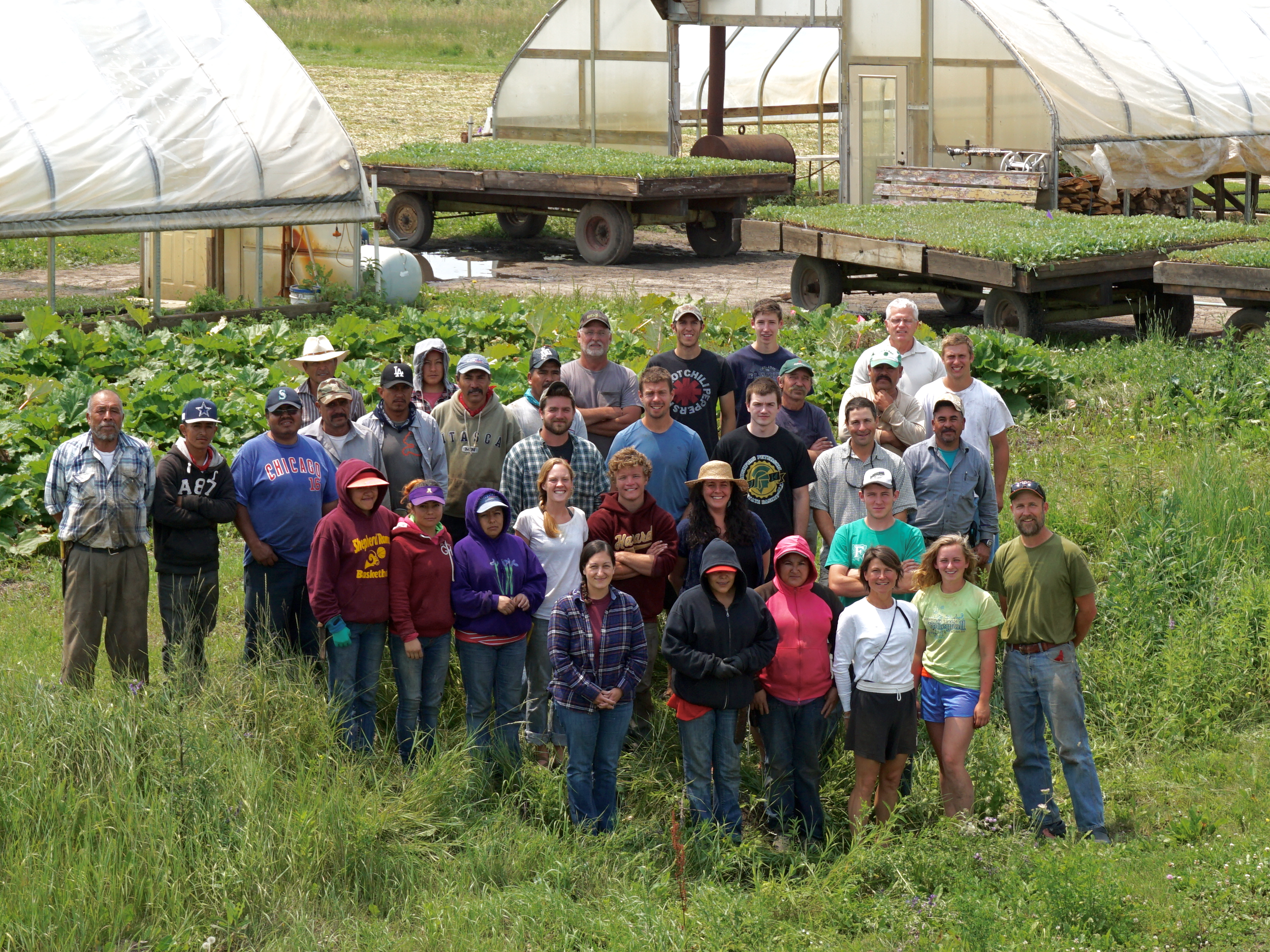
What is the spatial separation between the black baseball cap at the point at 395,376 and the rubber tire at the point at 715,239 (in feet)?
51.9

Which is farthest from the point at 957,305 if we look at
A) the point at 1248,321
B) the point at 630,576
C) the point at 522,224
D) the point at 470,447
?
the point at 630,576

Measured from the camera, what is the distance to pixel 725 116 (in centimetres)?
3350

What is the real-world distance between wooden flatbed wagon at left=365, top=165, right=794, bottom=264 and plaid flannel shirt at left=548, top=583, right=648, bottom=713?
14773mm

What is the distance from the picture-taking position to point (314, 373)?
7727mm

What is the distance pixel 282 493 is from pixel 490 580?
1194mm

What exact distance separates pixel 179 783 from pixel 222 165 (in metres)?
10.3

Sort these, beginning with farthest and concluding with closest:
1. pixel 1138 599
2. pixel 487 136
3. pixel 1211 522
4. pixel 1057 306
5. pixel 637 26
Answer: pixel 487 136 → pixel 637 26 → pixel 1057 306 → pixel 1211 522 → pixel 1138 599

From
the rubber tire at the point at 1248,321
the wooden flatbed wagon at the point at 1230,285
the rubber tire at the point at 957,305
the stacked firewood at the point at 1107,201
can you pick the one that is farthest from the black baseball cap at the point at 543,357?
the stacked firewood at the point at 1107,201

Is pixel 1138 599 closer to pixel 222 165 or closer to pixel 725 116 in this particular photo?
pixel 222 165

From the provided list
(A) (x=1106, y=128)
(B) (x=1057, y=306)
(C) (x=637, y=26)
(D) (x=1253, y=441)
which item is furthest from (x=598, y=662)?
(C) (x=637, y=26)

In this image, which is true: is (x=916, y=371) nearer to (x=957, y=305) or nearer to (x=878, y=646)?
(x=878, y=646)

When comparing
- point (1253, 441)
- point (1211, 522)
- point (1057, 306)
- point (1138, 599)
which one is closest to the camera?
point (1138, 599)

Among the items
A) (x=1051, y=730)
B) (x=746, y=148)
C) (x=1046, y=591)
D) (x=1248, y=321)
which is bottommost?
(x=1051, y=730)

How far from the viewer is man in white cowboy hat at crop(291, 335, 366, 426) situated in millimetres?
7613
